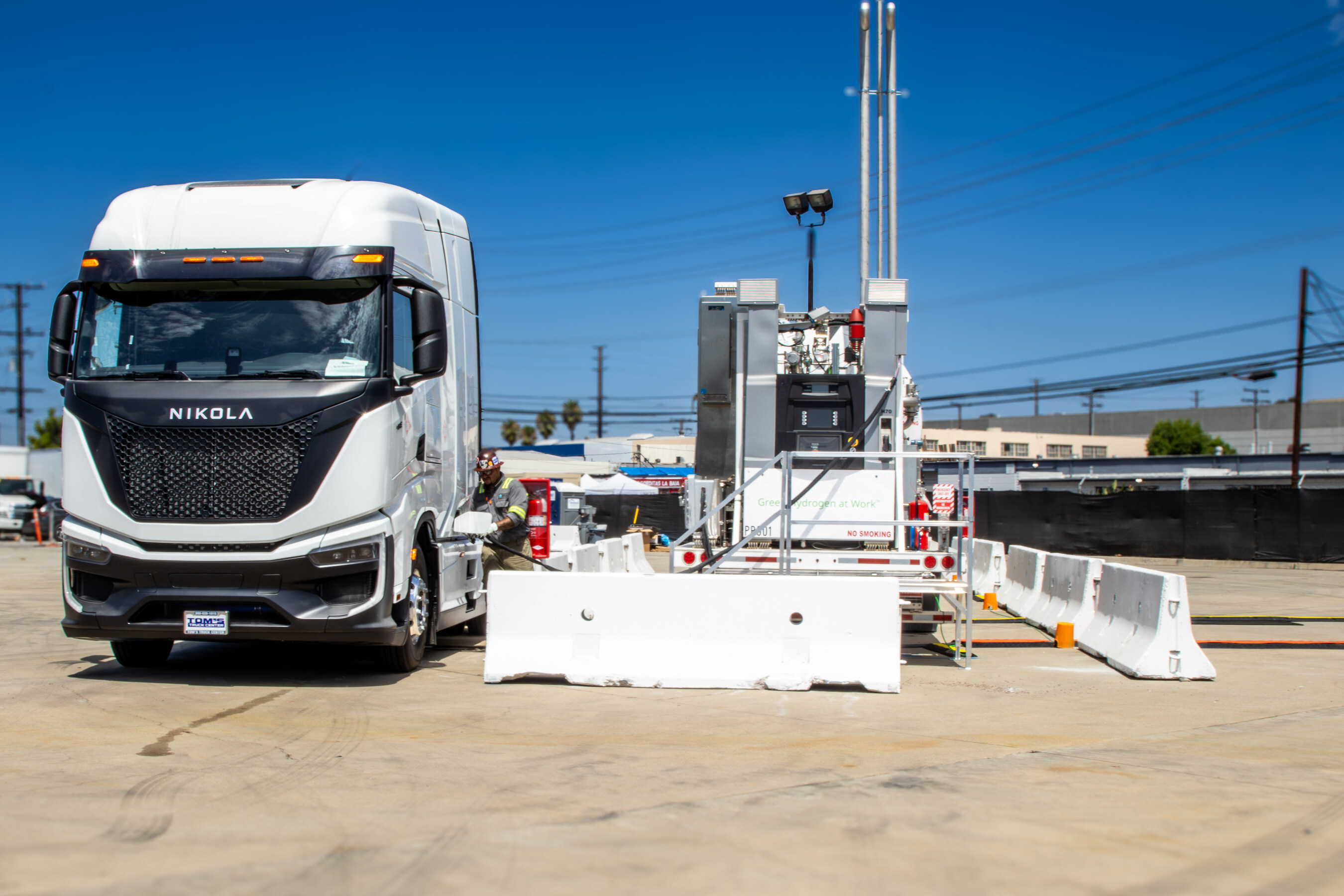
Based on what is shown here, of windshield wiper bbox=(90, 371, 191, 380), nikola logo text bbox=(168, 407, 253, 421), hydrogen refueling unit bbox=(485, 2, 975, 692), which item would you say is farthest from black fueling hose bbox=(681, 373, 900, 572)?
windshield wiper bbox=(90, 371, 191, 380)

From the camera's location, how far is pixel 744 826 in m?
5.03

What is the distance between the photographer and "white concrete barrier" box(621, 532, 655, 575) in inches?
739

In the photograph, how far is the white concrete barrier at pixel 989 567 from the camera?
1922cm

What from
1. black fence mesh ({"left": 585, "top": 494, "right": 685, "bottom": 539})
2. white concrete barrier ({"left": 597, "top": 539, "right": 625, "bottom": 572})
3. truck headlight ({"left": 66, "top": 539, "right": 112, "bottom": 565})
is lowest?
black fence mesh ({"left": 585, "top": 494, "right": 685, "bottom": 539})

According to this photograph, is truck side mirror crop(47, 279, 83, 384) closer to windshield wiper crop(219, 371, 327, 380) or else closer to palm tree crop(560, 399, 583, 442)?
windshield wiper crop(219, 371, 327, 380)

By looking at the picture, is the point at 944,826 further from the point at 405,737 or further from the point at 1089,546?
the point at 1089,546

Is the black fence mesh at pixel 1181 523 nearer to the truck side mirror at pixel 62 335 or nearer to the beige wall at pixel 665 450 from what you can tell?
the truck side mirror at pixel 62 335

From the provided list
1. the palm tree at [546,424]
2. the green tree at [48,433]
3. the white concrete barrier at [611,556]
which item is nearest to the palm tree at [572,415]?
the palm tree at [546,424]

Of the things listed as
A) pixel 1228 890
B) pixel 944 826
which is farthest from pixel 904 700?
pixel 1228 890

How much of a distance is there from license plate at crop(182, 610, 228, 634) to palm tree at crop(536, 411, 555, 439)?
87.4m

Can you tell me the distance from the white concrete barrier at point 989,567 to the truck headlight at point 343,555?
40.1 ft

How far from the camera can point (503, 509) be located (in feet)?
39.9

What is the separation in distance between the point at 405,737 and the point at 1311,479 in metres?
50.4

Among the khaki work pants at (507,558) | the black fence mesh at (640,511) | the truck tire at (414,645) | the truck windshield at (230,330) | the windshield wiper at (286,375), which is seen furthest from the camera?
the black fence mesh at (640,511)
